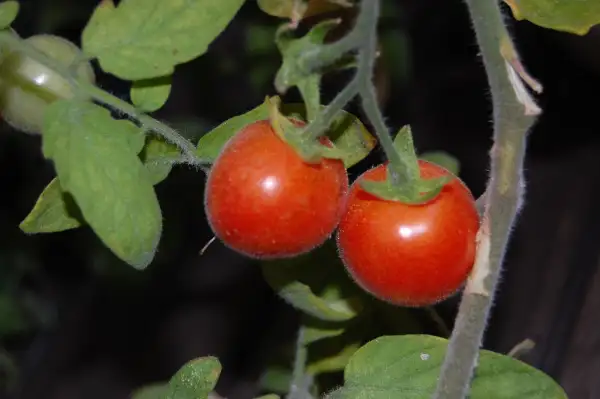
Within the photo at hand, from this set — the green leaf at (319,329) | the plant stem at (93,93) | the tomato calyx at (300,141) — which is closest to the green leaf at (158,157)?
the plant stem at (93,93)

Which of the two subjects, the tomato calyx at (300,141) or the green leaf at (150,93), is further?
the green leaf at (150,93)

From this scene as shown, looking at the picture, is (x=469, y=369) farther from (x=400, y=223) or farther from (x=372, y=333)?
(x=372, y=333)

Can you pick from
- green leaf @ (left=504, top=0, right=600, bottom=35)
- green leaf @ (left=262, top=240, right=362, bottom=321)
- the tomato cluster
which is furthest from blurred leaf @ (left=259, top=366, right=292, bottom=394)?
green leaf @ (left=504, top=0, right=600, bottom=35)

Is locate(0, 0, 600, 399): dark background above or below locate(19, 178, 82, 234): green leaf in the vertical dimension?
below

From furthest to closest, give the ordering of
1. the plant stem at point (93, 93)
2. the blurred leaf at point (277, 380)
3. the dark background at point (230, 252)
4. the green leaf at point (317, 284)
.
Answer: the dark background at point (230, 252)
the blurred leaf at point (277, 380)
the green leaf at point (317, 284)
the plant stem at point (93, 93)

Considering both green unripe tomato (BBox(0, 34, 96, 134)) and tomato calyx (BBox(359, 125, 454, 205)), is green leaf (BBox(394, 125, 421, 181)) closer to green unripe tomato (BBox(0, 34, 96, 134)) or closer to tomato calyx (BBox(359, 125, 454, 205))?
tomato calyx (BBox(359, 125, 454, 205))

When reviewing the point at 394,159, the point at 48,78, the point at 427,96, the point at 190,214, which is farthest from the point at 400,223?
the point at 427,96

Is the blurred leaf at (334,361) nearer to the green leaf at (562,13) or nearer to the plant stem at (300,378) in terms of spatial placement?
the plant stem at (300,378)
